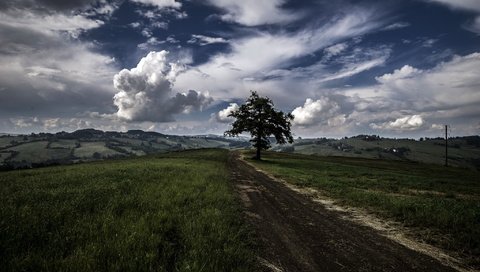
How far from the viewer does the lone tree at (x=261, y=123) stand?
60062 millimetres

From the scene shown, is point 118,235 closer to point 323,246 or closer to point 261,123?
point 323,246

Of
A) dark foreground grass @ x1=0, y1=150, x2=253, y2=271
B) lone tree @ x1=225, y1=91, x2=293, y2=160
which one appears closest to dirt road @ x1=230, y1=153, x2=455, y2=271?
dark foreground grass @ x1=0, y1=150, x2=253, y2=271

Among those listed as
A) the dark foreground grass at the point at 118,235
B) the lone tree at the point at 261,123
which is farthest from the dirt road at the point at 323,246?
the lone tree at the point at 261,123

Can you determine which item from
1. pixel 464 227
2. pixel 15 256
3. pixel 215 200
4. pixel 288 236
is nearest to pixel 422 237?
pixel 464 227

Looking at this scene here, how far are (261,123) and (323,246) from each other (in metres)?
51.6

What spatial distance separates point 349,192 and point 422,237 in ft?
31.2

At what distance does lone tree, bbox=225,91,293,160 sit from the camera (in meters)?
60.1

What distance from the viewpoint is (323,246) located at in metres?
9.02

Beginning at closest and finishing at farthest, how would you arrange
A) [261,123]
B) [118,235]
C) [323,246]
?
[118,235] → [323,246] → [261,123]

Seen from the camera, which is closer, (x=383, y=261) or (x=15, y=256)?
(x=15, y=256)

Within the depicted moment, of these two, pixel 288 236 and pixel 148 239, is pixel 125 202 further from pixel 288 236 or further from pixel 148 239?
pixel 288 236

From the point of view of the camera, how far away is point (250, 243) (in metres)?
8.98

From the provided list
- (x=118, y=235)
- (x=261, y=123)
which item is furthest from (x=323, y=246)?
(x=261, y=123)

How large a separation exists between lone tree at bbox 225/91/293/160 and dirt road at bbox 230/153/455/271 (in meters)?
46.2
